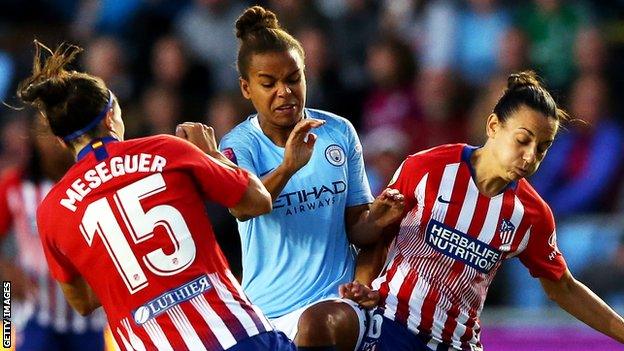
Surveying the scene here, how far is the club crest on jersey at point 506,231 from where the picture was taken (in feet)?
17.6

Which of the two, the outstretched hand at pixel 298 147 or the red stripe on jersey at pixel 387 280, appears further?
the red stripe on jersey at pixel 387 280

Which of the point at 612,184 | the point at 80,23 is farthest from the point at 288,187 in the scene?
the point at 80,23

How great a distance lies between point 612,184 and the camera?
9070mm

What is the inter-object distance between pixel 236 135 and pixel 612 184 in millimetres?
4349

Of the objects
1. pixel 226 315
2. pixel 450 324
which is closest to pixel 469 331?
pixel 450 324

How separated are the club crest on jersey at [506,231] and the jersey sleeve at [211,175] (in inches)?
47.2

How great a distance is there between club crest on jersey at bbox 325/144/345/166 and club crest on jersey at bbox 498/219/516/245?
700 millimetres

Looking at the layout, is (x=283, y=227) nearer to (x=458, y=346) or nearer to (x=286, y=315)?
(x=286, y=315)

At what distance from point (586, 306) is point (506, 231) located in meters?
0.53

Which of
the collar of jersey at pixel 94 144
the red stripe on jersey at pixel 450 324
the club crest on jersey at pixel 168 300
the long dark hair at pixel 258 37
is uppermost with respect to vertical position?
the long dark hair at pixel 258 37

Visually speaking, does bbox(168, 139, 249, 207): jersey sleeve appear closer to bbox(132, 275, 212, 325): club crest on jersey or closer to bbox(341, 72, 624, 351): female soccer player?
bbox(132, 275, 212, 325): club crest on jersey

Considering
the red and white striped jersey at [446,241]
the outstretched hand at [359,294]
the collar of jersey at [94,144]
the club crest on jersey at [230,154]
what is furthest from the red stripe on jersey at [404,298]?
the collar of jersey at [94,144]

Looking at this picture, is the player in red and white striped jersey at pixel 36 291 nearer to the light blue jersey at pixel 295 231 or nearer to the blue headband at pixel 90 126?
the light blue jersey at pixel 295 231

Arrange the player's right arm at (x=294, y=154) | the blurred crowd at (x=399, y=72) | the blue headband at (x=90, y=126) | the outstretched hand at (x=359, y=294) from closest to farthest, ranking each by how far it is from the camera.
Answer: the blue headband at (x=90, y=126), the player's right arm at (x=294, y=154), the outstretched hand at (x=359, y=294), the blurred crowd at (x=399, y=72)
